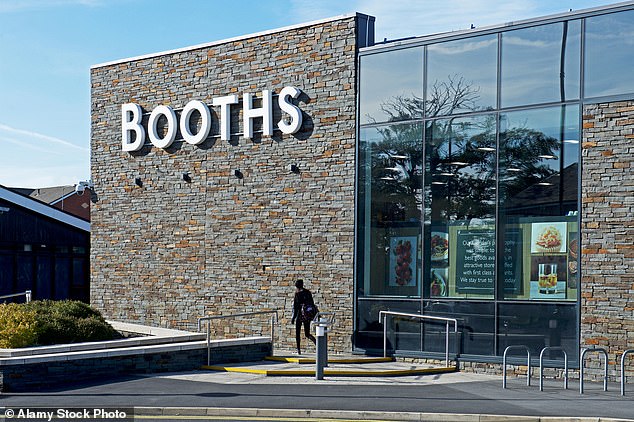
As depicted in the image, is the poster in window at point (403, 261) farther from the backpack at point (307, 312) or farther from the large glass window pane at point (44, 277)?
the large glass window pane at point (44, 277)

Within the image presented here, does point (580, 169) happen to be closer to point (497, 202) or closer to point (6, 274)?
point (497, 202)

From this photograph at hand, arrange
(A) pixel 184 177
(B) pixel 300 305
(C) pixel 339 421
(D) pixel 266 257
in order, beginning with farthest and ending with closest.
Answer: (A) pixel 184 177 → (D) pixel 266 257 → (B) pixel 300 305 → (C) pixel 339 421

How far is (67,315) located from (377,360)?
680 cm

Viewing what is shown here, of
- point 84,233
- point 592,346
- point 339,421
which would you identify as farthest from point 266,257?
point 84,233

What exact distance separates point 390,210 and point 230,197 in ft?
15.7

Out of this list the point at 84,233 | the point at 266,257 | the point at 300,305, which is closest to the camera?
the point at 300,305

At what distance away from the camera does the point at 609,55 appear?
1848 centimetres

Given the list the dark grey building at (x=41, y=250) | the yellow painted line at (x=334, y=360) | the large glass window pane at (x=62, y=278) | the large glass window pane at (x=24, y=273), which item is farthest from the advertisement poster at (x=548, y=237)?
the large glass window pane at (x=62, y=278)

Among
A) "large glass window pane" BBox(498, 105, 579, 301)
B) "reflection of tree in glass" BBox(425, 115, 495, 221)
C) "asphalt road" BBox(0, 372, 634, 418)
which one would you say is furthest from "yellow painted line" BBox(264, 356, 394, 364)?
"reflection of tree in glass" BBox(425, 115, 495, 221)

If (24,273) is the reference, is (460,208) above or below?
above

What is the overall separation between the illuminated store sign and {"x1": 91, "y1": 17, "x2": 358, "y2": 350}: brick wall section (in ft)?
0.75

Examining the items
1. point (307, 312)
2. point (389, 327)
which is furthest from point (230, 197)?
point (389, 327)

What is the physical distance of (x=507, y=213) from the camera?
65.4ft

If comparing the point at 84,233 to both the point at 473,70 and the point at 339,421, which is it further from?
the point at 339,421
